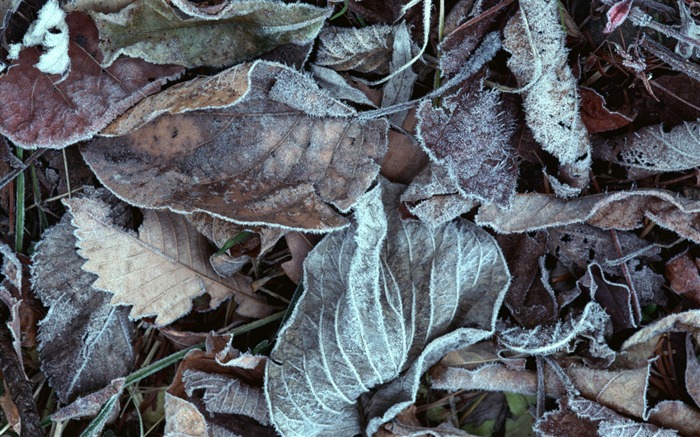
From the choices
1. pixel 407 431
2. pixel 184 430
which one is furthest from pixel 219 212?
pixel 407 431

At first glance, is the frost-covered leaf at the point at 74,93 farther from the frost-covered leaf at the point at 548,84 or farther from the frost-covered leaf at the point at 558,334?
the frost-covered leaf at the point at 558,334

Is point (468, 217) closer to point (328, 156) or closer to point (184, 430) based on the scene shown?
point (328, 156)

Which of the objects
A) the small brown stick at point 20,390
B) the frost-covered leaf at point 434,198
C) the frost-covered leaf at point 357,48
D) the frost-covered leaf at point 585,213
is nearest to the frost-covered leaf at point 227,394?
the small brown stick at point 20,390

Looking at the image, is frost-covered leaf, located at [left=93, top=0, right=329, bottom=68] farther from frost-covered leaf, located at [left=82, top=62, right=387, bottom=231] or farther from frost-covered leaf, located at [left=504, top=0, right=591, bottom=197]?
frost-covered leaf, located at [left=504, top=0, right=591, bottom=197]

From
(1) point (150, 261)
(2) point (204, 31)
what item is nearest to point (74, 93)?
(2) point (204, 31)

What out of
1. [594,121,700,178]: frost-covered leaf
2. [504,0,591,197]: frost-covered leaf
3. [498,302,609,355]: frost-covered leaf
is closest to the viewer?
[504,0,591,197]: frost-covered leaf

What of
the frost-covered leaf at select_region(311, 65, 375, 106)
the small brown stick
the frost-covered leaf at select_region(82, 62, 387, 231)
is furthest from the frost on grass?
the small brown stick
